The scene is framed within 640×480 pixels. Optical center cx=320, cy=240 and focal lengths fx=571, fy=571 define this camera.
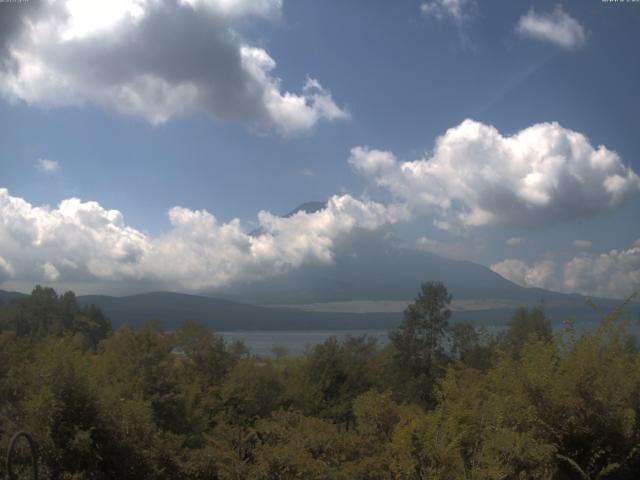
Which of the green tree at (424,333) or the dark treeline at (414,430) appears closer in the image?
the dark treeline at (414,430)

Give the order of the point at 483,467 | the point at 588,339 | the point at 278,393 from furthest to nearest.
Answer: the point at 278,393 < the point at 588,339 < the point at 483,467

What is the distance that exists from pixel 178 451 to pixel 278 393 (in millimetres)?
20406

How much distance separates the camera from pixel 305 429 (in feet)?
42.8

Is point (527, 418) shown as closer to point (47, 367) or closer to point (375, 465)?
point (375, 465)

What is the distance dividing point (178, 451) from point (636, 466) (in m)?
11.0

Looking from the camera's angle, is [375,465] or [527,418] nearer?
[375,465]

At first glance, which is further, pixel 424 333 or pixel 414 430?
pixel 424 333

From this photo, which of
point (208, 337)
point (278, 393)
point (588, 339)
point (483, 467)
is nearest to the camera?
point (483, 467)

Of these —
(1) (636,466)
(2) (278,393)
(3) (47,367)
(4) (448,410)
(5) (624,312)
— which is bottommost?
(2) (278,393)

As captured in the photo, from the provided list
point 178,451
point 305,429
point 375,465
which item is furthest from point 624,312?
point 178,451

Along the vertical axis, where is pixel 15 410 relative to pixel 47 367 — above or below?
below

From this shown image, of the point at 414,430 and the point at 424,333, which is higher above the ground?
the point at 414,430

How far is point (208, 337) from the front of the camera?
127ft

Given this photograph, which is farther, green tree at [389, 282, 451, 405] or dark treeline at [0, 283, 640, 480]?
green tree at [389, 282, 451, 405]
